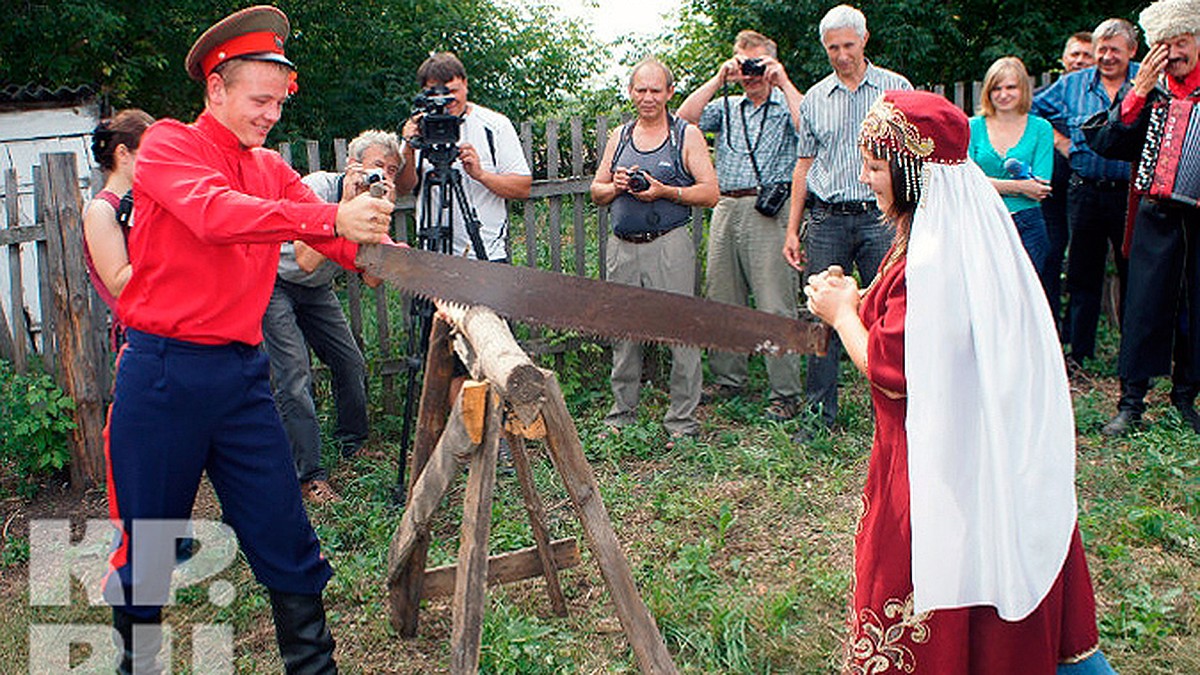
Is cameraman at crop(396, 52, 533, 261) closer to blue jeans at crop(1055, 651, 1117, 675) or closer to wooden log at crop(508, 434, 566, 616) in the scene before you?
wooden log at crop(508, 434, 566, 616)

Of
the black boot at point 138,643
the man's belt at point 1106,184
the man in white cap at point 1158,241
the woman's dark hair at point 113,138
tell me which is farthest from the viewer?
the man's belt at point 1106,184

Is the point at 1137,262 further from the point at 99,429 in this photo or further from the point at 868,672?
the point at 99,429

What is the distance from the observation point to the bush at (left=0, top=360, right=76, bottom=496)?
5.43 meters

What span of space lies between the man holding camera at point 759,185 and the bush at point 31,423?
3785 mm

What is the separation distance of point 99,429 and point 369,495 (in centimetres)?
156

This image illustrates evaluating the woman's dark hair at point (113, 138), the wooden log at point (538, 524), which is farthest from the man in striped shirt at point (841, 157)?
the woman's dark hair at point (113, 138)

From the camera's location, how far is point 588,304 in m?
3.49

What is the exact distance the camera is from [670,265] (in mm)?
6188

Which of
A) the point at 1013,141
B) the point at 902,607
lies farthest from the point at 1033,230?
the point at 902,607

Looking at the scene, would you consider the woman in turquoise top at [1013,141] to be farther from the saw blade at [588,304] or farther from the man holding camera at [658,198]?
the saw blade at [588,304]

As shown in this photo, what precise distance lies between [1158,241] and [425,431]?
4349mm

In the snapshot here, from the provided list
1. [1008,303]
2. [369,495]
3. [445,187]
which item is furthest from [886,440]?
[369,495]

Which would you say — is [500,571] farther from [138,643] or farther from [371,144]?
[371,144]

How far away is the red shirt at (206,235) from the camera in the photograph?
299 cm
